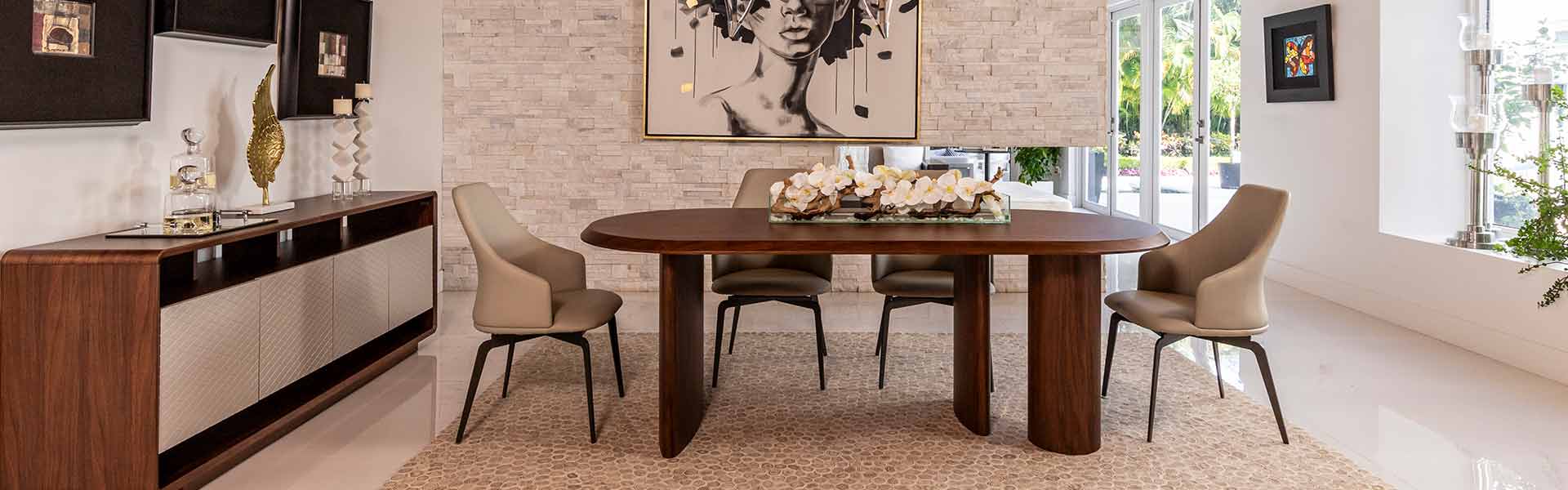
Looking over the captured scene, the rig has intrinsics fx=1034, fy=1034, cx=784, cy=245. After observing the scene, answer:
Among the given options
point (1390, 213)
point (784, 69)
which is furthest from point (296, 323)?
point (1390, 213)

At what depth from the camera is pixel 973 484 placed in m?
2.98

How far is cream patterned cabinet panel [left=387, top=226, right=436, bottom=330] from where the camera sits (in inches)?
172

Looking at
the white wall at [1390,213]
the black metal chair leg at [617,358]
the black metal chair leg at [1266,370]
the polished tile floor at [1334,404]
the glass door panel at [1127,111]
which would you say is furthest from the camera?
the glass door panel at [1127,111]

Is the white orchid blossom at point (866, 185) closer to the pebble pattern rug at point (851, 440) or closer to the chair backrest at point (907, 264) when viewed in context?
the pebble pattern rug at point (851, 440)

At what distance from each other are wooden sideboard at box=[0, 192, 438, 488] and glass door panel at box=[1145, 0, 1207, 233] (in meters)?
7.13

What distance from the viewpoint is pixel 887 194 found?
3422mm

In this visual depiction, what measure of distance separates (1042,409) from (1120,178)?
7.73 m

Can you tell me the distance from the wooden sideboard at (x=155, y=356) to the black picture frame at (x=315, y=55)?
778 millimetres

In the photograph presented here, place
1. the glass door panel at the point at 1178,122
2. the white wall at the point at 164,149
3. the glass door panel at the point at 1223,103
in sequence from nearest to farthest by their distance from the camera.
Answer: the white wall at the point at 164,149, the glass door panel at the point at 1223,103, the glass door panel at the point at 1178,122

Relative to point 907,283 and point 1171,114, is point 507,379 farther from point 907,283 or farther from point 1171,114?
point 1171,114

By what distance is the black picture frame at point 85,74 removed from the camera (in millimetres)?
2594

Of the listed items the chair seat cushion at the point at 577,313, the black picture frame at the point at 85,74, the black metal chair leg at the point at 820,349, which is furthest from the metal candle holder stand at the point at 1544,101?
the black picture frame at the point at 85,74

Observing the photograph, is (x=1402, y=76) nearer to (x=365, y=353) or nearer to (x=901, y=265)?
(x=901, y=265)

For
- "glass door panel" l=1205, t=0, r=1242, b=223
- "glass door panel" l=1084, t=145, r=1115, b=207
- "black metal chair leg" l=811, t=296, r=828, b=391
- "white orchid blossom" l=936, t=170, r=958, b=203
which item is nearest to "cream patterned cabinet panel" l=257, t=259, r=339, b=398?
"black metal chair leg" l=811, t=296, r=828, b=391
